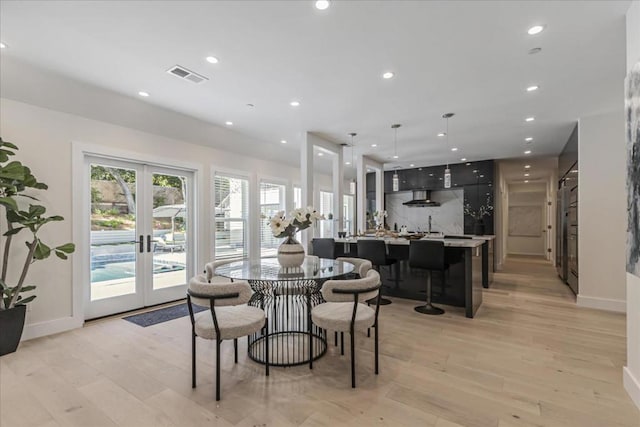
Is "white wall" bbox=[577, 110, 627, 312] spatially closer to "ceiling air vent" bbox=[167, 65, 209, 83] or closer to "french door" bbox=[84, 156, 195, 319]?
"ceiling air vent" bbox=[167, 65, 209, 83]

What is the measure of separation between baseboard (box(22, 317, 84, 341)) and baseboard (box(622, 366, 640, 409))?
532 centimetres

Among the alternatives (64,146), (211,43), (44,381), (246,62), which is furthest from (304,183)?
(44,381)

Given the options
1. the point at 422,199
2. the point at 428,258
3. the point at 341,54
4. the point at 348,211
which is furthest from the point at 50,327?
the point at 422,199

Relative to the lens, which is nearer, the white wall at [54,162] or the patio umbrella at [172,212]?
the white wall at [54,162]

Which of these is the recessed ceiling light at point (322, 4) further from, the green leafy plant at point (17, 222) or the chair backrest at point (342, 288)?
the green leafy plant at point (17, 222)

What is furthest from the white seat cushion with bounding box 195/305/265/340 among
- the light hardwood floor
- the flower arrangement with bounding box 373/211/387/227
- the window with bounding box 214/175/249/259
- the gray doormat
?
the flower arrangement with bounding box 373/211/387/227

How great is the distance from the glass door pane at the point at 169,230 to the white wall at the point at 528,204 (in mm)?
11226

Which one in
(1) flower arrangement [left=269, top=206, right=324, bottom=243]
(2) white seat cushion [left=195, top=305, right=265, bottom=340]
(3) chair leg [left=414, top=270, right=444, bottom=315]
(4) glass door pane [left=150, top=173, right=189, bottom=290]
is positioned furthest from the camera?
(4) glass door pane [left=150, top=173, right=189, bottom=290]

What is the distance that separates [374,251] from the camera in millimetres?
4414

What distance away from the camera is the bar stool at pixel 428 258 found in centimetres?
395

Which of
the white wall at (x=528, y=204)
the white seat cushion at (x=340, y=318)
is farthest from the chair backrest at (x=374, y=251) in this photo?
the white wall at (x=528, y=204)

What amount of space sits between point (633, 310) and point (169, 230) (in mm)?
5317

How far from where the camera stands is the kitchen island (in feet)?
12.9

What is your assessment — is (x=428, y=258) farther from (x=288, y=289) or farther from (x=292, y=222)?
(x=288, y=289)
